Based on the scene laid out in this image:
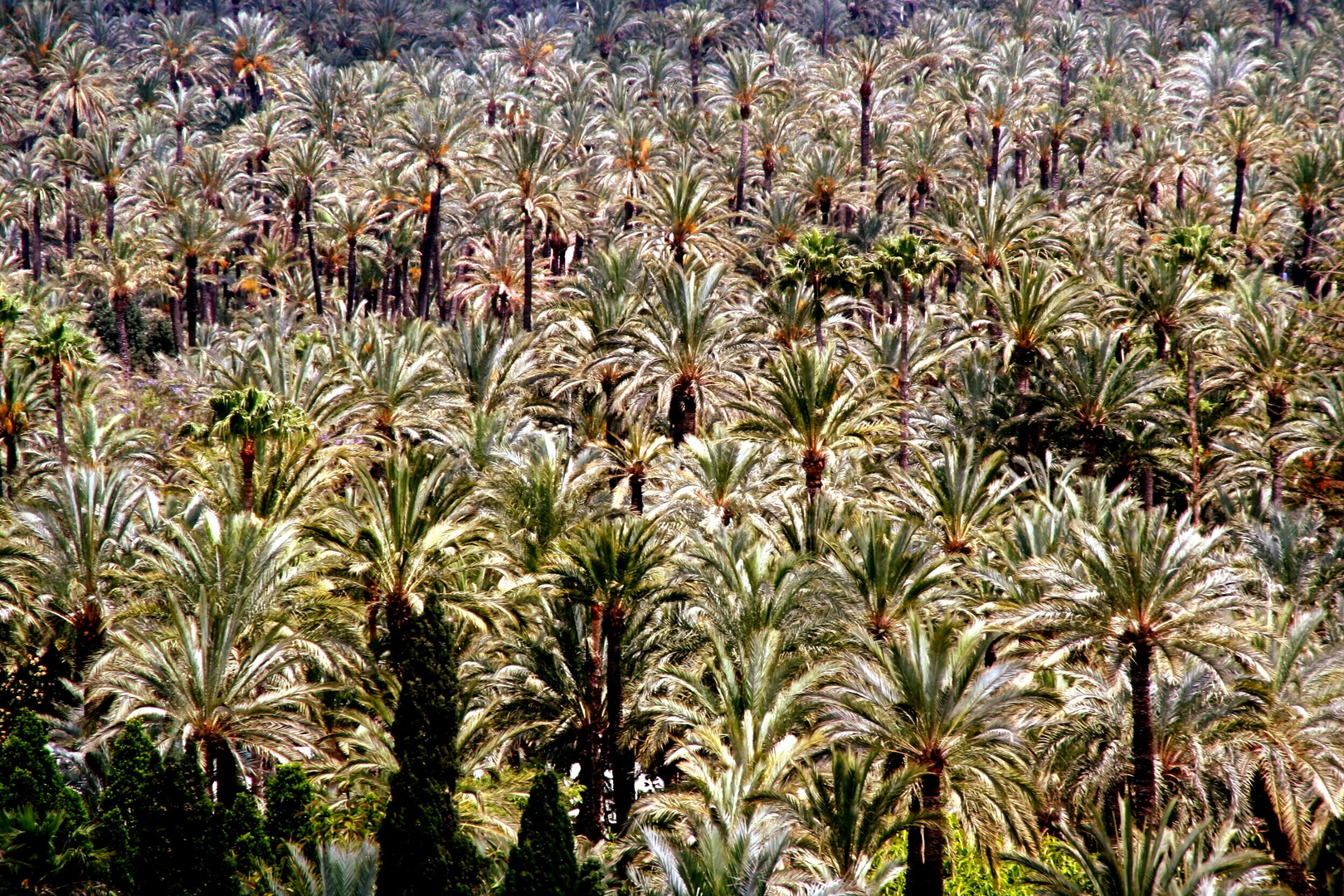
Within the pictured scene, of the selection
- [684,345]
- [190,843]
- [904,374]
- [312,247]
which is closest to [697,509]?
[684,345]

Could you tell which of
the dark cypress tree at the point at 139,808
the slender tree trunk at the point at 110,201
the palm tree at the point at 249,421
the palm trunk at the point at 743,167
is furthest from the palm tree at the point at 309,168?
the dark cypress tree at the point at 139,808

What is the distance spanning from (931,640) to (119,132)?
251 feet

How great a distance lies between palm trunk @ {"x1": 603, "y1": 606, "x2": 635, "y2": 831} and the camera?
2798 centimetres

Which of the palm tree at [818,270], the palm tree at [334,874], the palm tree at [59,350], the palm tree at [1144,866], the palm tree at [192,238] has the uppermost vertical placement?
the palm tree at [192,238]

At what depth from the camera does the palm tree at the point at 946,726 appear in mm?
23031

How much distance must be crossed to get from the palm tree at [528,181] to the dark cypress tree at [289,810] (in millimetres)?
30904

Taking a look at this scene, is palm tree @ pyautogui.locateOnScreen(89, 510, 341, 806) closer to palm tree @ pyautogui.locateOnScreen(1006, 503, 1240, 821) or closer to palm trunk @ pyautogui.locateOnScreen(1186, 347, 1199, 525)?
palm tree @ pyautogui.locateOnScreen(1006, 503, 1240, 821)

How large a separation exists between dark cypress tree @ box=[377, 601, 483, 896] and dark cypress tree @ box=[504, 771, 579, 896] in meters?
1.43

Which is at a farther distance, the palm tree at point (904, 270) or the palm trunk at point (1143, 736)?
the palm tree at point (904, 270)

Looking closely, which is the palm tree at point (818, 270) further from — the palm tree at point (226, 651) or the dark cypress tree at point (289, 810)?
the dark cypress tree at point (289, 810)

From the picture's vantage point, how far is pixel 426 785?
76.7 ft

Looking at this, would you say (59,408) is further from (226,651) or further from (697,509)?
(697,509)

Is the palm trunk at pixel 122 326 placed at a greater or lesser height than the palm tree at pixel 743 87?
lesser

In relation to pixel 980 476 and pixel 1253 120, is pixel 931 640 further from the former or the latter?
pixel 1253 120
